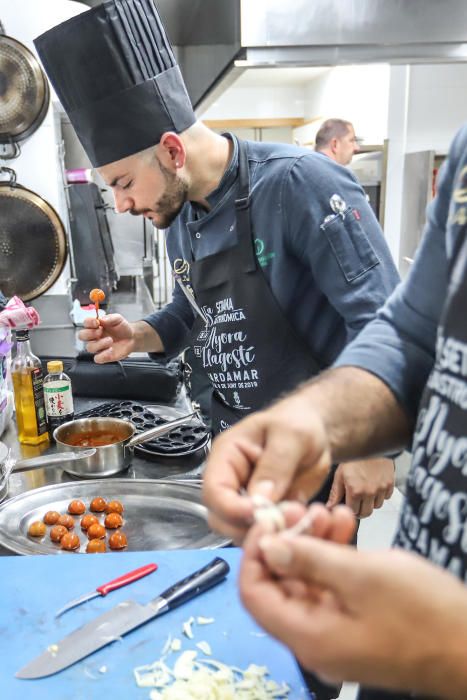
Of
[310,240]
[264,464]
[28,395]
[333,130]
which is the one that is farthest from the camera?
[333,130]

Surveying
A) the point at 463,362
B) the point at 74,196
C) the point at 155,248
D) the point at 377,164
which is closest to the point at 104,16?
the point at 463,362

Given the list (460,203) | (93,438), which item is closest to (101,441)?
(93,438)

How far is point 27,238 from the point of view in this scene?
2.22 m

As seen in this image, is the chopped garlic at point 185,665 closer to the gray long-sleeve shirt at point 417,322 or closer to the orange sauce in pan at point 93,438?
the gray long-sleeve shirt at point 417,322

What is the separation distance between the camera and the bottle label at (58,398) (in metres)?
1.46

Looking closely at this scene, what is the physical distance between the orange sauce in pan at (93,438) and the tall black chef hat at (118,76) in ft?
2.00

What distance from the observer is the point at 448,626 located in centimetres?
34

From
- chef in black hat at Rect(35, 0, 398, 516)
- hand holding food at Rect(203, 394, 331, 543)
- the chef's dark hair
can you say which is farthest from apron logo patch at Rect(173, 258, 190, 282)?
the chef's dark hair

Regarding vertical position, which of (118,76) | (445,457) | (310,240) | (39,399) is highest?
(118,76)

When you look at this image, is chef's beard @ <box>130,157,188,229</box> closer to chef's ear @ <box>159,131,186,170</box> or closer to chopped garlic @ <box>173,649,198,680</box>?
chef's ear @ <box>159,131,186,170</box>

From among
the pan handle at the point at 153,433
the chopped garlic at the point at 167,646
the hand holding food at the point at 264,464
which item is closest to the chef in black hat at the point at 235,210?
the pan handle at the point at 153,433

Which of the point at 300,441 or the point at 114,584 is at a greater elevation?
the point at 300,441

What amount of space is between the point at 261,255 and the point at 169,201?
10.2 inches

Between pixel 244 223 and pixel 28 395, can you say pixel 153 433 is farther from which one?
pixel 244 223
